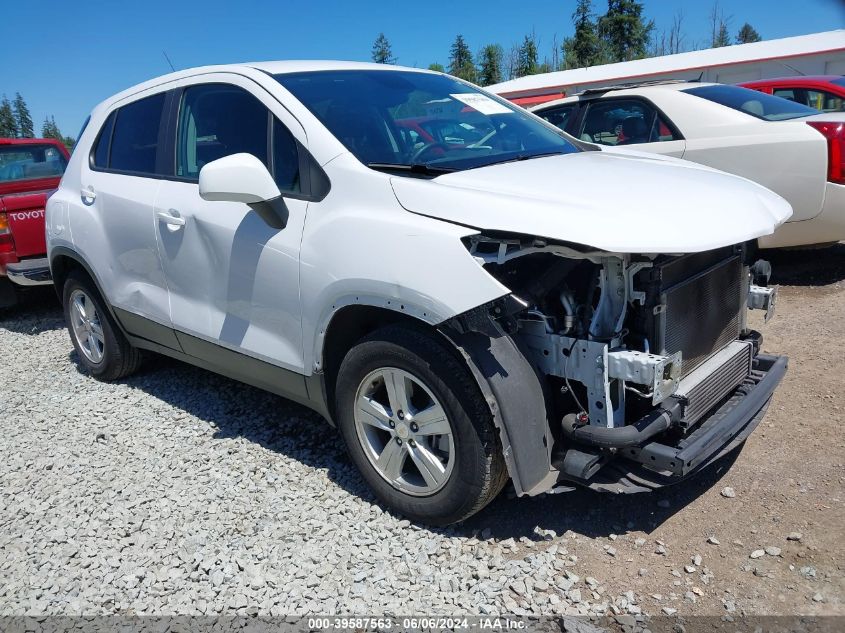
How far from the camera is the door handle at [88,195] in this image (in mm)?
4465

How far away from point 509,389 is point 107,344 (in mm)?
3396

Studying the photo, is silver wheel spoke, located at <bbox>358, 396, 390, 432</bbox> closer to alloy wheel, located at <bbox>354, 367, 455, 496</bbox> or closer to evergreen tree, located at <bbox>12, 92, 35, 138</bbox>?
alloy wheel, located at <bbox>354, 367, 455, 496</bbox>

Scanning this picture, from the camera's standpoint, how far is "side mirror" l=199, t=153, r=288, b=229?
295 cm

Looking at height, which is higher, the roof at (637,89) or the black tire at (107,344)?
the roof at (637,89)

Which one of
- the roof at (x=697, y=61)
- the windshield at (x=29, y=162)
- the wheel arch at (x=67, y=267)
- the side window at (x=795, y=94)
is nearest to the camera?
the wheel arch at (x=67, y=267)

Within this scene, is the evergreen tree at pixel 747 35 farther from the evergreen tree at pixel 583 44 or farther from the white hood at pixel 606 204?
the white hood at pixel 606 204

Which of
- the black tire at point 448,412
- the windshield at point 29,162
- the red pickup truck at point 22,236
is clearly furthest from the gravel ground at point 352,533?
the windshield at point 29,162

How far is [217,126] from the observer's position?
3666 millimetres

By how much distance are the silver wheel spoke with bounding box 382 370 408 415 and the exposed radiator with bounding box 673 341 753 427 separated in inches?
42.5

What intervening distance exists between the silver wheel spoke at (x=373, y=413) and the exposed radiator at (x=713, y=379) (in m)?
1.20

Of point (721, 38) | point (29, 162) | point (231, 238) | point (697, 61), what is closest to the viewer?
point (231, 238)

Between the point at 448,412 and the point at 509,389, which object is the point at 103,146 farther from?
the point at 509,389

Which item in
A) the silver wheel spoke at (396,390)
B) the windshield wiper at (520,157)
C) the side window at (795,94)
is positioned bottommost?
the silver wheel spoke at (396,390)

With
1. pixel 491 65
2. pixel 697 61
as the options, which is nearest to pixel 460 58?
pixel 491 65
